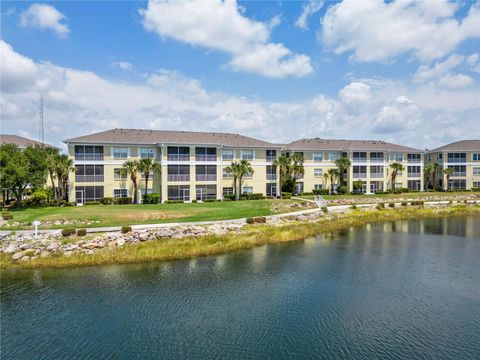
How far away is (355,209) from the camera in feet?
151

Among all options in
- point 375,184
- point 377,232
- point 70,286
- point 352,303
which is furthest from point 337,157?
point 70,286

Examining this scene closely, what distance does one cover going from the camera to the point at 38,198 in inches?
1622

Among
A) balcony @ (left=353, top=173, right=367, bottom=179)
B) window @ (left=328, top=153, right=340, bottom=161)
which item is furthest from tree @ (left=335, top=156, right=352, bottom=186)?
balcony @ (left=353, top=173, right=367, bottom=179)

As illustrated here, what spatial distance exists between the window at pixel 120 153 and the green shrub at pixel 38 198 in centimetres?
1002

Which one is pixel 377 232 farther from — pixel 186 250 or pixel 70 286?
pixel 70 286

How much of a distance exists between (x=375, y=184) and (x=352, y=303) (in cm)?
4993

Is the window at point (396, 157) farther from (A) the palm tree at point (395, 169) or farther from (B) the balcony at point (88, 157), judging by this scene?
(B) the balcony at point (88, 157)

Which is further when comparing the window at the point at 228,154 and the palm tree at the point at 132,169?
the window at the point at 228,154

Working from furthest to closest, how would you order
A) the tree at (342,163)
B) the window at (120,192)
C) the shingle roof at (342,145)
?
the shingle roof at (342,145)
the tree at (342,163)
the window at (120,192)

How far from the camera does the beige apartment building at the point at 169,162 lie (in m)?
45.3

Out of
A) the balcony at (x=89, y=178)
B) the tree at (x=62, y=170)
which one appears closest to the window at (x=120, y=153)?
the balcony at (x=89, y=178)

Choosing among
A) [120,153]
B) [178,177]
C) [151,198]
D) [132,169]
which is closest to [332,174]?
[178,177]

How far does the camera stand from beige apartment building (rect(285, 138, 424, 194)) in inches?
2346

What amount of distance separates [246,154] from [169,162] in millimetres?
12665
